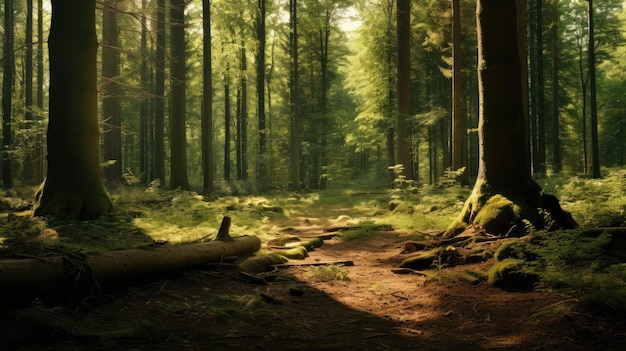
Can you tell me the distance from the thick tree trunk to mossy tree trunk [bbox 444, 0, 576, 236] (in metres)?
5.37

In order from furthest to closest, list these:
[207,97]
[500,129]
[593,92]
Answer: [593,92]
[207,97]
[500,129]

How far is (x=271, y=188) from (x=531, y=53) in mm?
19536

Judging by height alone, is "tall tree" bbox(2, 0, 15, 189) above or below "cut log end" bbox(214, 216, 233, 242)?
above

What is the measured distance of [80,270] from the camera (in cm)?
437

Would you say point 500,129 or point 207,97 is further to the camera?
point 207,97

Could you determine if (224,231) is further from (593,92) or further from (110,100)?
(593,92)

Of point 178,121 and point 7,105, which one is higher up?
point 7,105

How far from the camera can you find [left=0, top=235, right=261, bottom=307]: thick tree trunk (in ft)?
12.5

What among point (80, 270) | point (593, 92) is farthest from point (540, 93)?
point (80, 270)

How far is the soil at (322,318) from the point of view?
347 cm

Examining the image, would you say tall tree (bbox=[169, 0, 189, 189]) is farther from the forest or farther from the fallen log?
the fallen log

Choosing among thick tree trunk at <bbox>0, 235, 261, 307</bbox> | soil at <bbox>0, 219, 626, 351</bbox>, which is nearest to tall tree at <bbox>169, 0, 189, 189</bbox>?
thick tree trunk at <bbox>0, 235, 261, 307</bbox>

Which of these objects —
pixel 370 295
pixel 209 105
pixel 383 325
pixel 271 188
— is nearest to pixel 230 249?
pixel 370 295

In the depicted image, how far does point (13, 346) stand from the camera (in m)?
3.13
